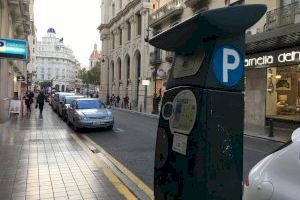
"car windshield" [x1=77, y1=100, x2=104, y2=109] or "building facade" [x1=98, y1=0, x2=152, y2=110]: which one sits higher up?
"building facade" [x1=98, y1=0, x2=152, y2=110]

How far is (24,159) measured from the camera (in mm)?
10469

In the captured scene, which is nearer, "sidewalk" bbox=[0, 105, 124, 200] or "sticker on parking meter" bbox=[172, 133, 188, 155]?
"sticker on parking meter" bbox=[172, 133, 188, 155]

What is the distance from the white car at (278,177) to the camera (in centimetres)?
296

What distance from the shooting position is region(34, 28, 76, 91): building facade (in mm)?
157500

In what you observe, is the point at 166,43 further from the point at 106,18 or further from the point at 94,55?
the point at 94,55

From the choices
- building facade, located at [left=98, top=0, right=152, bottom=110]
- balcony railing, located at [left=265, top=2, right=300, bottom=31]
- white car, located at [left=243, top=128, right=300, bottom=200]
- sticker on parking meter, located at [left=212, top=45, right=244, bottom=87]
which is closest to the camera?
white car, located at [left=243, top=128, right=300, bottom=200]

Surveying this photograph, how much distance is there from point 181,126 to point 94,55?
16169cm

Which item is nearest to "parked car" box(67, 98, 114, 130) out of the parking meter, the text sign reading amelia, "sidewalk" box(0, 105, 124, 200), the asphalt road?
the asphalt road

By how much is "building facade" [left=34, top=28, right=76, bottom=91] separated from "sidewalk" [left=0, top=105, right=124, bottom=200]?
144295 mm

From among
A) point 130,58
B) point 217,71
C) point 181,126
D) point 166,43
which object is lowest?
point 181,126

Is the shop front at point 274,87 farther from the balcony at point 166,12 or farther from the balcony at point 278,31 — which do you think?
the balcony at point 166,12

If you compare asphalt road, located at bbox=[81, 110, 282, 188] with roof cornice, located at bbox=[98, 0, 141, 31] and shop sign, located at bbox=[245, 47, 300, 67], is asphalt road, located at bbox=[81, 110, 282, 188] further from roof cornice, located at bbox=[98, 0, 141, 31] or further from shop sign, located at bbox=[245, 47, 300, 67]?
roof cornice, located at bbox=[98, 0, 141, 31]

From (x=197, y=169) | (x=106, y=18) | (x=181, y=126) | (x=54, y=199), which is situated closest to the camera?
(x=197, y=169)

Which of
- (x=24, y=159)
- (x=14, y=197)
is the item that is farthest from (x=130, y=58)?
(x=14, y=197)
